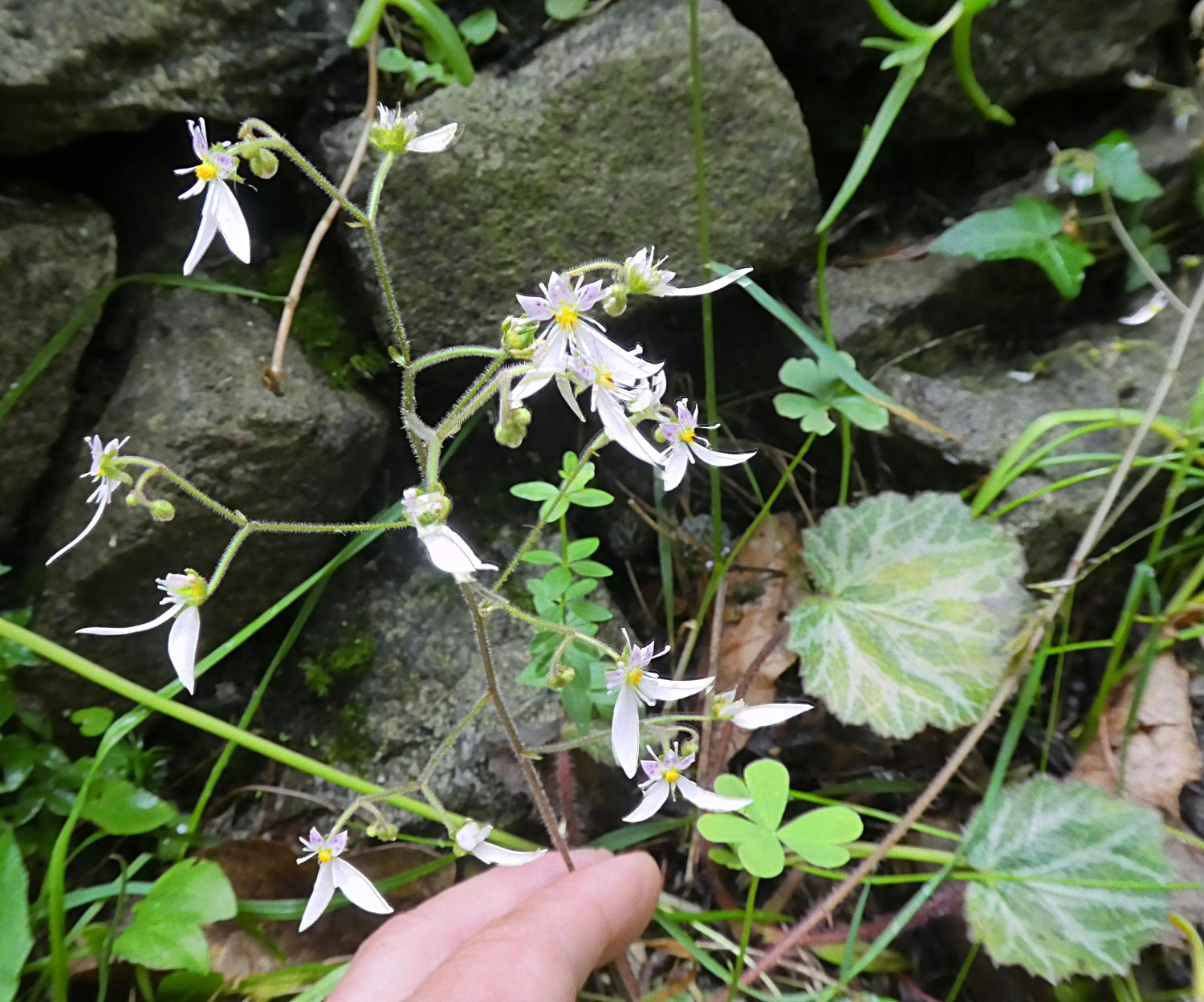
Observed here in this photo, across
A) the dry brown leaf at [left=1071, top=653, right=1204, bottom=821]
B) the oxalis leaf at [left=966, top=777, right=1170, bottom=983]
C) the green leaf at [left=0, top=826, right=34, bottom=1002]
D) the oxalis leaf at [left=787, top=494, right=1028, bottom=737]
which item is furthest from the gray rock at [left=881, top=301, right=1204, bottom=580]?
the green leaf at [left=0, top=826, right=34, bottom=1002]

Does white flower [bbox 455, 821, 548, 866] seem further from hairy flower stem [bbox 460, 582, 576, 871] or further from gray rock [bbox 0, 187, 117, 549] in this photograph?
gray rock [bbox 0, 187, 117, 549]

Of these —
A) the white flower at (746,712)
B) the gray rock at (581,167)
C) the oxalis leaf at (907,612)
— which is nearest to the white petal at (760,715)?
the white flower at (746,712)

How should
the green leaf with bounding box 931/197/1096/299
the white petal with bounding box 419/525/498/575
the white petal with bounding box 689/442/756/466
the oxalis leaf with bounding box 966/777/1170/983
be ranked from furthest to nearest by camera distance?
the green leaf with bounding box 931/197/1096/299, the oxalis leaf with bounding box 966/777/1170/983, the white petal with bounding box 689/442/756/466, the white petal with bounding box 419/525/498/575

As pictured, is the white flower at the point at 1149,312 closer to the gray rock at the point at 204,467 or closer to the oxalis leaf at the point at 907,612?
the oxalis leaf at the point at 907,612

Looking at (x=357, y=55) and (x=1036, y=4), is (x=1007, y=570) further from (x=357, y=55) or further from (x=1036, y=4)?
(x=357, y=55)

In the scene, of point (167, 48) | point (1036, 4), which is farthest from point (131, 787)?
point (1036, 4)

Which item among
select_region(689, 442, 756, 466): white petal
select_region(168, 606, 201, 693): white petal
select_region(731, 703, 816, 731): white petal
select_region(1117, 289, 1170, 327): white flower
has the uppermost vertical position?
select_region(168, 606, 201, 693): white petal
